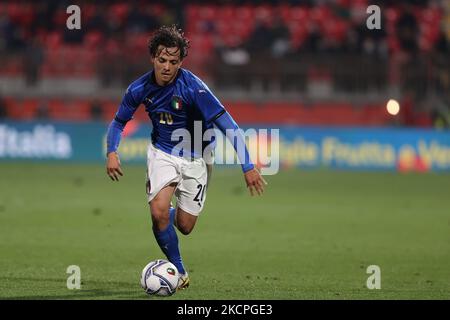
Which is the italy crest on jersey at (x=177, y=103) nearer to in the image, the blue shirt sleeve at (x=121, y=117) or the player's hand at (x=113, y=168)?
the blue shirt sleeve at (x=121, y=117)

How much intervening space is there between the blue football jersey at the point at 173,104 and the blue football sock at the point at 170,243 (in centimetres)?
72

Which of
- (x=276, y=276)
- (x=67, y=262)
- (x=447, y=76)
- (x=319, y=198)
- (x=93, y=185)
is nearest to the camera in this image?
(x=276, y=276)

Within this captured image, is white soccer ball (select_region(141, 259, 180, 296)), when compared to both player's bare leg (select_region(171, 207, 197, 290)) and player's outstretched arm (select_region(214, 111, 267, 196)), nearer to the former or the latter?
player's bare leg (select_region(171, 207, 197, 290))

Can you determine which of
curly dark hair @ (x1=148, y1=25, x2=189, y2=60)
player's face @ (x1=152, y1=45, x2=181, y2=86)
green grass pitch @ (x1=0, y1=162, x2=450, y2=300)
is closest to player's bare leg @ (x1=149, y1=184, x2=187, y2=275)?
green grass pitch @ (x1=0, y1=162, x2=450, y2=300)

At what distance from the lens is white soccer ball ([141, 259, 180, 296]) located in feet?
27.1

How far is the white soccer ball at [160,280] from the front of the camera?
827 centimetres

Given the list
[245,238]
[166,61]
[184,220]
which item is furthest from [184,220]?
[245,238]

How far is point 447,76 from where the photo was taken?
26.7m

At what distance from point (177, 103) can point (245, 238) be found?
4.56 metres
